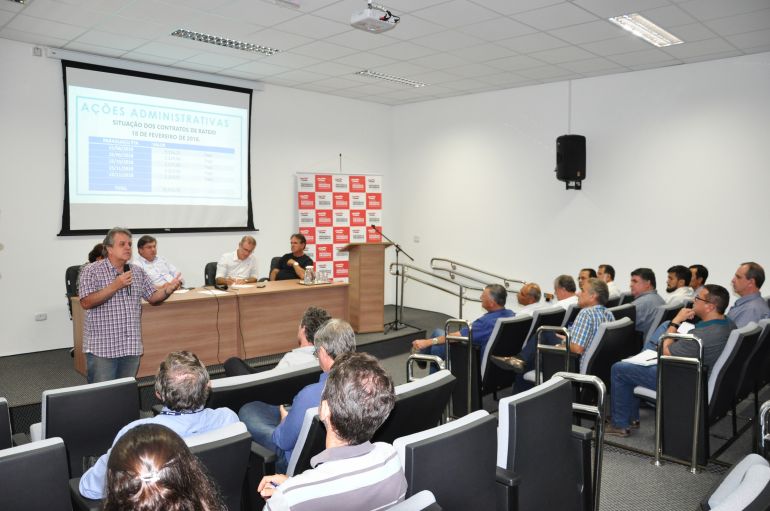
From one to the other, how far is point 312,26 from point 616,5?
9.06 feet

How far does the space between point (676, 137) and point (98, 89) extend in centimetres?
693

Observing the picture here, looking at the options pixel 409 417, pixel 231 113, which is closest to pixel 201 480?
pixel 409 417

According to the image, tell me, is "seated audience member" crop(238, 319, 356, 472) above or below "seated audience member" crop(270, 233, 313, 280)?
below

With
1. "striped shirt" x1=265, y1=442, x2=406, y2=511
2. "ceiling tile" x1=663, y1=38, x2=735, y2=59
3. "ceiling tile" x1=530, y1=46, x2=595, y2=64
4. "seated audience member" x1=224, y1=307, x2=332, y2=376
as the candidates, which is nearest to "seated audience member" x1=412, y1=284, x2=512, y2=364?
"seated audience member" x1=224, y1=307, x2=332, y2=376

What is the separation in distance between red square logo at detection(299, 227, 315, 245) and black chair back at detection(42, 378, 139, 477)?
6061 mm

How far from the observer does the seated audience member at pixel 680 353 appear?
3723 millimetres

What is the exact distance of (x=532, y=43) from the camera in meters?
5.95

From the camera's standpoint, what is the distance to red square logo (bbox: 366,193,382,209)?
30.7 feet

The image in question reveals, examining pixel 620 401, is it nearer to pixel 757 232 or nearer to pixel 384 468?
pixel 384 468

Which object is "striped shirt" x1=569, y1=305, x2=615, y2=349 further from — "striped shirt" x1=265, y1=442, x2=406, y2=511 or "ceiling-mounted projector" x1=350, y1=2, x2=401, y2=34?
"striped shirt" x1=265, y1=442, x2=406, y2=511

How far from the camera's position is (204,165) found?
7.60 metres

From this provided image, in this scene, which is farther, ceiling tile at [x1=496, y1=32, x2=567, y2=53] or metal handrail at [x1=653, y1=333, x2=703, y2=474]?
ceiling tile at [x1=496, y1=32, x2=567, y2=53]

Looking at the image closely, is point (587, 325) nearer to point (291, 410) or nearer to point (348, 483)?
point (291, 410)

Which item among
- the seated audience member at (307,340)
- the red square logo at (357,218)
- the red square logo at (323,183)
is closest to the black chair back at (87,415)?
the seated audience member at (307,340)
